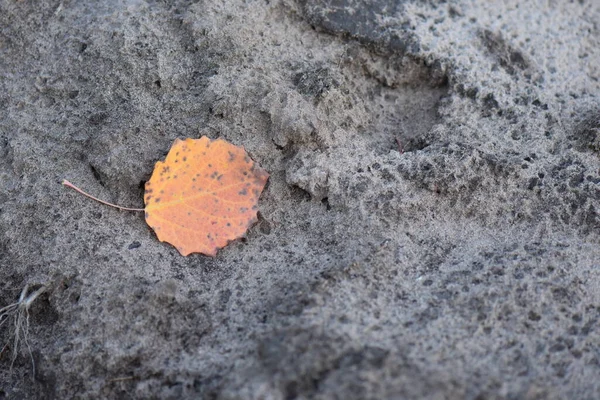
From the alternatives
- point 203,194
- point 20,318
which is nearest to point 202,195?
point 203,194

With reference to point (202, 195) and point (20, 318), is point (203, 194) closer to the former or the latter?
point (202, 195)

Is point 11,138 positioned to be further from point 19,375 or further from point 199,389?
point 199,389

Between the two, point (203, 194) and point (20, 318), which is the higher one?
point (203, 194)

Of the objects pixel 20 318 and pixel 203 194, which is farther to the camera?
pixel 203 194

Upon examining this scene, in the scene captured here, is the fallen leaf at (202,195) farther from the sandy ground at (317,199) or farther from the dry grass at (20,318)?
the dry grass at (20,318)

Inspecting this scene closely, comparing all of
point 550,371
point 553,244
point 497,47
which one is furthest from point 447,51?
point 550,371

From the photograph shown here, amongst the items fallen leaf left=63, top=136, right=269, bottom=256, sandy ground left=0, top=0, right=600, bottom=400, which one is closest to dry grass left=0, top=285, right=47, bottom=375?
sandy ground left=0, top=0, right=600, bottom=400

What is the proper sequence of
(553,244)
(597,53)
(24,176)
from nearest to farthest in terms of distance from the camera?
(553,244), (24,176), (597,53)

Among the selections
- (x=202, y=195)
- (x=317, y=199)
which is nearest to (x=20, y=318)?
(x=202, y=195)
